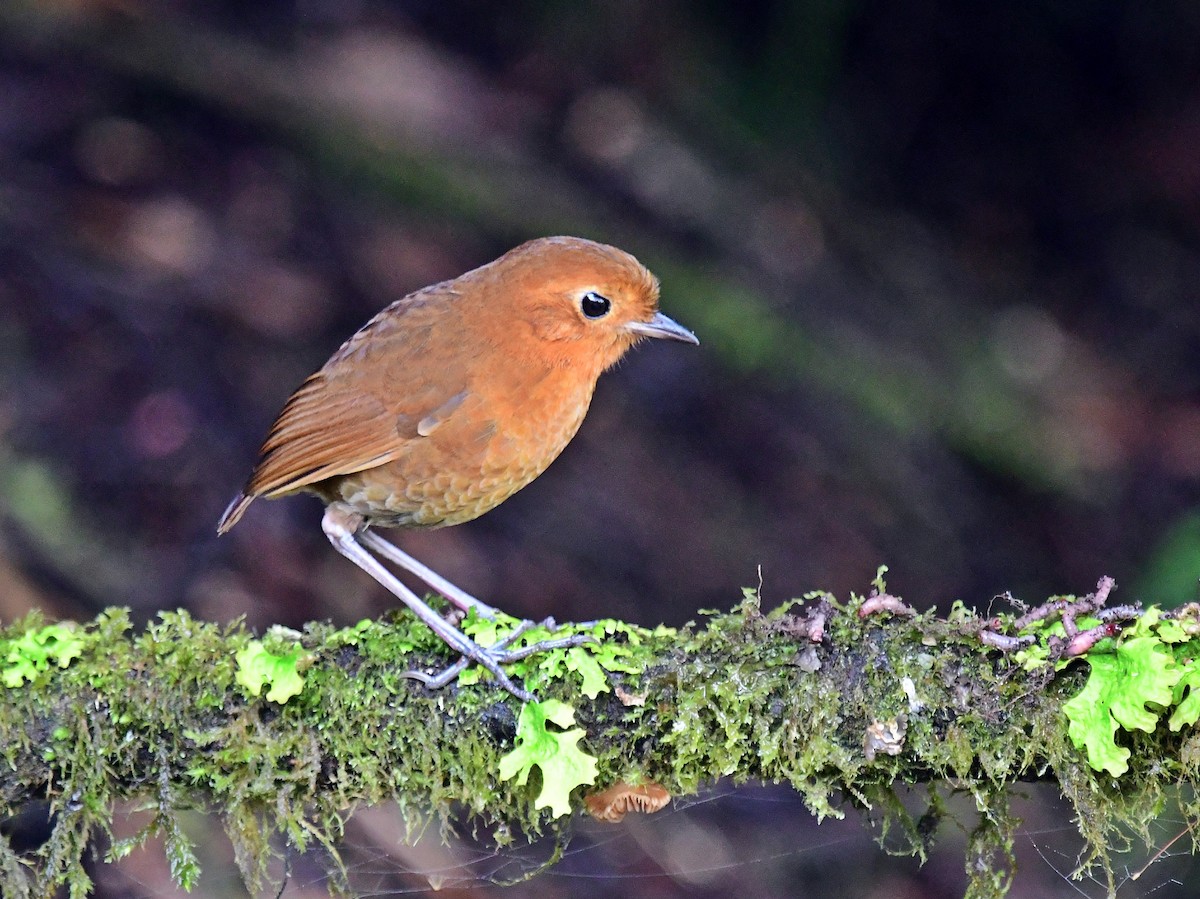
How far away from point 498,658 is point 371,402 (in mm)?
905

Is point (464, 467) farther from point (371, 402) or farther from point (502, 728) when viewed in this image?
point (502, 728)

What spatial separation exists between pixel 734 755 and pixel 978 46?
4.02m

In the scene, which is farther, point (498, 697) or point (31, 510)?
point (31, 510)

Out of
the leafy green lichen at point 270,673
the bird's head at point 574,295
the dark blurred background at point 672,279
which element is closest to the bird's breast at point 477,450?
the bird's head at point 574,295

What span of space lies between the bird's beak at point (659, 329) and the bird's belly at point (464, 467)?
0.83ft

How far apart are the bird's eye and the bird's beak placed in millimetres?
83

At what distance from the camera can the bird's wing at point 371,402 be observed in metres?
3.39

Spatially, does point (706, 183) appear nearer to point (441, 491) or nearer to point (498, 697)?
point (441, 491)

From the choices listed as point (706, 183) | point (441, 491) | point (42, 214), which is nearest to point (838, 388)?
point (706, 183)

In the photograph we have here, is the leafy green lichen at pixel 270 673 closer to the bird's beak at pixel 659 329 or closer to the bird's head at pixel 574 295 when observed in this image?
the bird's head at pixel 574 295

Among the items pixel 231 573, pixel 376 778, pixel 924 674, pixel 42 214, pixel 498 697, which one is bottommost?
pixel 231 573

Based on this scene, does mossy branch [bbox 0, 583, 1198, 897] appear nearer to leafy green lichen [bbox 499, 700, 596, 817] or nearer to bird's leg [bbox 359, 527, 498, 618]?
leafy green lichen [bbox 499, 700, 596, 817]

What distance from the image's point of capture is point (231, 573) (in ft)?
18.4

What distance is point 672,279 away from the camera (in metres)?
5.63
